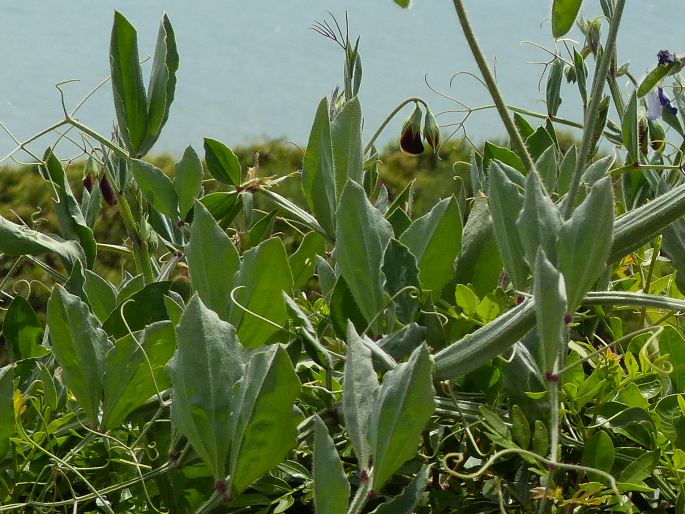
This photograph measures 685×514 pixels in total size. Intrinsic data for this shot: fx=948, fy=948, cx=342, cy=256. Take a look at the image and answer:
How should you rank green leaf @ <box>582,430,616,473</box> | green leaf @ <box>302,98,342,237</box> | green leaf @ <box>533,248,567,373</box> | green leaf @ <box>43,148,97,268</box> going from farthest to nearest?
green leaf @ <box>43,148,97,268</box> → green leaf @ <box>302,98,342,237</box> → green leaf @ <box>582,430,616,473</box> → green leaf @ <box>533,248,567,373</box>

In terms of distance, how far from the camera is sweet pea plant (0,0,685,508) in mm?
374

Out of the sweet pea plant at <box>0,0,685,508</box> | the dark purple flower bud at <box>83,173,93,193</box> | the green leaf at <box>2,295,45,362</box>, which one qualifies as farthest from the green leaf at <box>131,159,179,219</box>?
the dark purple flower bud at <box>83,173,93,193</box>

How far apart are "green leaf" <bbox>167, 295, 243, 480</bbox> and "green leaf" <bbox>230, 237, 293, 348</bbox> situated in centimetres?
7

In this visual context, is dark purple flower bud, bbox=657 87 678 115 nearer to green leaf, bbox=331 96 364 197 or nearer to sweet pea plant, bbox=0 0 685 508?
sweet pea plant, bbox=0 0 685 508

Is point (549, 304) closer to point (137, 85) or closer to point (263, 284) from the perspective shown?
point (263, 284)

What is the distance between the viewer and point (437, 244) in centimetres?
50

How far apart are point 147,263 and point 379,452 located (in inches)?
13.6

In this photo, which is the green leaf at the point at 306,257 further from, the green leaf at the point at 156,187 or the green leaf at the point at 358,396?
the green leaf at the point at 358,396

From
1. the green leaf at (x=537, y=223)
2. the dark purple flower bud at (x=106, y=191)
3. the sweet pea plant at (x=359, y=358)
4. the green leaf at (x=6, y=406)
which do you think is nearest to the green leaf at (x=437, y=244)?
the sweet pea plant at (x=359, y=358)

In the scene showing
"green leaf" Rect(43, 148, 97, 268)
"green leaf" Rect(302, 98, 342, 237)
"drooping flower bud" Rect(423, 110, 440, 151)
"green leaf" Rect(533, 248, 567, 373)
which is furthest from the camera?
"drooping flower bud" Rect(423, 110, 440, 151)

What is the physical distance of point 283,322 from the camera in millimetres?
472

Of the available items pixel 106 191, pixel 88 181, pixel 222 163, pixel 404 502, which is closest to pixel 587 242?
pixel 404 502

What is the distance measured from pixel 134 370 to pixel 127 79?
22 centimetres

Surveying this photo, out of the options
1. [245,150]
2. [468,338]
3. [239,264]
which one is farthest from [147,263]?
[245,150]
